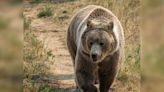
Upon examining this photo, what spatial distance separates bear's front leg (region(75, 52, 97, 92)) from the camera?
3988 mm

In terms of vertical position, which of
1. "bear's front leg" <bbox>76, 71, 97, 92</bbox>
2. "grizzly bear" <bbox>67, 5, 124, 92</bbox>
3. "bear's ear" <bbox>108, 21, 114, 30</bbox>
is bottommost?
"bear's front leg" <bbox>76, 71, 97, 92</bbox>

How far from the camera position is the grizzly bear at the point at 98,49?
12.4ft

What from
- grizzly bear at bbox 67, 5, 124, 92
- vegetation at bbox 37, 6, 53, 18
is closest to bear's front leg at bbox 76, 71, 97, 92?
grizzly bear at bbox 67, 5, 124, 92

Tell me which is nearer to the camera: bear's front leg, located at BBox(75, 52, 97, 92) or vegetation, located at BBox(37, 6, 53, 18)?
bear's front leg, located at BBox(75, 52, 97, 92)

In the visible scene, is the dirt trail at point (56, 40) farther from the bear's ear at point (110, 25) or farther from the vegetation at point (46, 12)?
the bear's ear at point (110, 25)

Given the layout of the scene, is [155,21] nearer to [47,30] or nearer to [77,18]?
[77,18]

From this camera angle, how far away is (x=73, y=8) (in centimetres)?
604

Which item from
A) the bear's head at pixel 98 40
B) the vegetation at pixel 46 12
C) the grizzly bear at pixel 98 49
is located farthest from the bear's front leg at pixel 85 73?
the vegetation at pixel 46 12

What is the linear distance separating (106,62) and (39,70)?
1.09 metres

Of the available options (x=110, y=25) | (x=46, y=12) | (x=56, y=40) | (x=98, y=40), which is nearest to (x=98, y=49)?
(x=98, y=40)

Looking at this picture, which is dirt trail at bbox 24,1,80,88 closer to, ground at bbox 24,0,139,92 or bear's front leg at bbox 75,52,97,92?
ground at bbox 24,0,139,92

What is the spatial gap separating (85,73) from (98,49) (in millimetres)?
340

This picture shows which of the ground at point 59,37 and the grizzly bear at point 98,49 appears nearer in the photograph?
the grizzly bear at point 98,49

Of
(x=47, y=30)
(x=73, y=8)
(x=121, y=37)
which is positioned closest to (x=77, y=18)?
(x=121, y=37)
